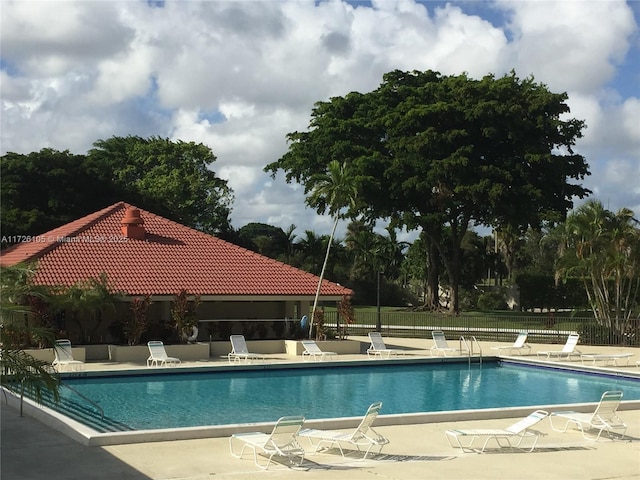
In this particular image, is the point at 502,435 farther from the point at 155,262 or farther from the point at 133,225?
the point at 133,225

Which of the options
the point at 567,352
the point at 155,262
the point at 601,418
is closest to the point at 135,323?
the point at 155,262

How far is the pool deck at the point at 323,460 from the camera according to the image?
436 inches

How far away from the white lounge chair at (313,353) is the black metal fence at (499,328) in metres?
3.92

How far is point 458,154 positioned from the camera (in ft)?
157

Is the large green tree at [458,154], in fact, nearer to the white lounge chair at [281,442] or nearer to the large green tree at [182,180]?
the large green tree at [182,180]

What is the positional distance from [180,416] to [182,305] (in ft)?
37.1

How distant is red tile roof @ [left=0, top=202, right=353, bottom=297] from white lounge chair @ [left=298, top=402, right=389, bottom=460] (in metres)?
16.8

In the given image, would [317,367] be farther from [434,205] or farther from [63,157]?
[63,157]

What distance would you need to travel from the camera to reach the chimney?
33000mm

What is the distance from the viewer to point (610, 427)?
1442 centimetres

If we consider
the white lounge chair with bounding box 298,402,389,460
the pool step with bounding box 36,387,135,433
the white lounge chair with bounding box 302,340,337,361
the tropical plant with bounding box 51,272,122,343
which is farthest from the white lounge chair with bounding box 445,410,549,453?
the tropical plant with bounding box 51,272,122,343

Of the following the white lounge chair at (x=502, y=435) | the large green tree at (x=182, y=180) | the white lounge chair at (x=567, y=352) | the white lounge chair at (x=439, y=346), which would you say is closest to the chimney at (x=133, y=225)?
the white lounge chair at (x=439, y=346)

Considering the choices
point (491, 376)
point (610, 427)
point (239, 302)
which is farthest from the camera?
point (239, 302)

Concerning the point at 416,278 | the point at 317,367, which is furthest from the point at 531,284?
the point at 317,367
